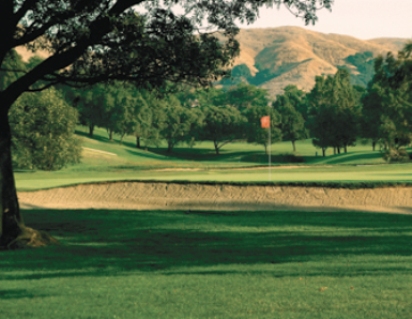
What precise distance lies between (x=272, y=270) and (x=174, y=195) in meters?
20.6

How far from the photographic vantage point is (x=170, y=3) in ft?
63.8

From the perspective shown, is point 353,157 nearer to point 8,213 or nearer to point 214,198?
point 214,198

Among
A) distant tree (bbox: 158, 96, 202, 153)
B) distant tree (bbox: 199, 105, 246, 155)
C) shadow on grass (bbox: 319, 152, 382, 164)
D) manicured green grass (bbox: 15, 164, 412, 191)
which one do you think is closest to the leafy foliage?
shadow on grass (bbox: 319, 152, 382, 164)

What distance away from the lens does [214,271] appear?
12.8 m

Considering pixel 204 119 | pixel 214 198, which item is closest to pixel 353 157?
pixel 204 119

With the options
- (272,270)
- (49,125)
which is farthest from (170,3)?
(49,125)

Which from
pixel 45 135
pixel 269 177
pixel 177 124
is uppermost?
pixel 177 124

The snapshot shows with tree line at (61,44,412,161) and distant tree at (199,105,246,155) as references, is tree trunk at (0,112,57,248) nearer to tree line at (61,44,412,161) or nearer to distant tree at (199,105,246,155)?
tree line at (61,44,412,161)

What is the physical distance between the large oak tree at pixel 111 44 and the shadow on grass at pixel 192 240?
8.37ft

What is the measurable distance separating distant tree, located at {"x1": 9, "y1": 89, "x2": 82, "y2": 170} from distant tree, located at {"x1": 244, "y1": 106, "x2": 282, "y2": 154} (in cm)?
5022

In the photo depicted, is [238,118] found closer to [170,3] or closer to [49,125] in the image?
[49,125]

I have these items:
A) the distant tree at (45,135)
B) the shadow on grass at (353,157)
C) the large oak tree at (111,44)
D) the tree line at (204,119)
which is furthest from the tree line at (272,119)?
the large oak tree at (111,44)

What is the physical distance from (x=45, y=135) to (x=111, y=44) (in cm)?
4318

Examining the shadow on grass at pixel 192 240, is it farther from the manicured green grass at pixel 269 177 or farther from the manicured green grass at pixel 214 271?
the manicured green grass at pixel 269 177
